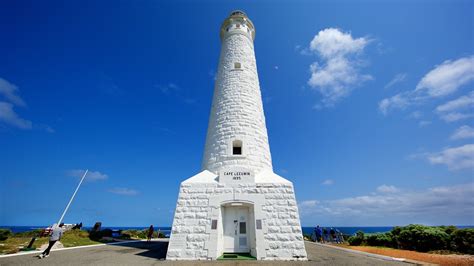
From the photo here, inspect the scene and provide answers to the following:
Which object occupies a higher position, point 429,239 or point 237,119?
point 237,119

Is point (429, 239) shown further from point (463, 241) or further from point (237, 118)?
point (237, 118)

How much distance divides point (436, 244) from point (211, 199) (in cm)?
1246

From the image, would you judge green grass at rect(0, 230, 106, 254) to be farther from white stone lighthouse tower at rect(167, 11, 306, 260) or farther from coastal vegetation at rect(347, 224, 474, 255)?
coastal vegetation at rect(347, 224, 474, 255)

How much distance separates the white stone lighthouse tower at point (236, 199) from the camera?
879 cm

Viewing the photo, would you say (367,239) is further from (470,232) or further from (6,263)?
(6,263)

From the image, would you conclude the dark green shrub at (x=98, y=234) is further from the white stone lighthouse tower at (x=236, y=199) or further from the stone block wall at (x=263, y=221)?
the white stone lighthouse tower at (x=236, y=199)

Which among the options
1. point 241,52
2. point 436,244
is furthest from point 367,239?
point 241,52

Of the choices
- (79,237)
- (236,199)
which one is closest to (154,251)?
(236,199)

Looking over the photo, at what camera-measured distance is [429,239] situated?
12.4 m

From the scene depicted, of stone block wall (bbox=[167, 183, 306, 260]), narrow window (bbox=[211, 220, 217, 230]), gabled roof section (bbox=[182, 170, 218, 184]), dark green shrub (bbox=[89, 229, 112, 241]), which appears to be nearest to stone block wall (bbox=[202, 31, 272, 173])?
gabled roof section (bbox=[182, 170, 218, 184])

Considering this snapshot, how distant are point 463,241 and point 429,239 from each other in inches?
53.3

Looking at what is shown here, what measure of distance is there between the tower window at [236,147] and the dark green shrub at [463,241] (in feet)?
39.9

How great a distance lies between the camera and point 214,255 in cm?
856

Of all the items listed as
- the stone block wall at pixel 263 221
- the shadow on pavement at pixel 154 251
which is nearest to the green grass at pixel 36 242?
the shadow on pavement at pixel 154 251
